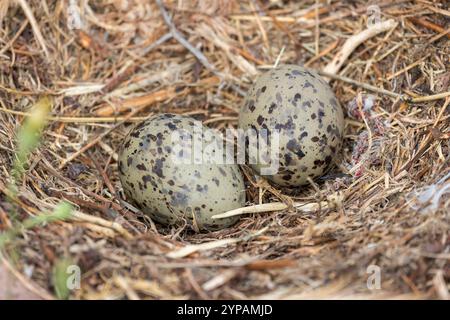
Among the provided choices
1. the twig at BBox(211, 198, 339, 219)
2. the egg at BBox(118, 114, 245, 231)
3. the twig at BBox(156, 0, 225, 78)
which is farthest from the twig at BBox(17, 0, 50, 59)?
the twig at BBox(211, 198, 339, 219)

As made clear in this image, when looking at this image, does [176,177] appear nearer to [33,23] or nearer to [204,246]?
[204,246]

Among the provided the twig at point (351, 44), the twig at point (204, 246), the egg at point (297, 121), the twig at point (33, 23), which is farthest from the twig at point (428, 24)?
the twig at point (33, 23)

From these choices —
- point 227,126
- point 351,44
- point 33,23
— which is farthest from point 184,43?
point 351,44

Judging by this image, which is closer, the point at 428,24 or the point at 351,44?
the point at 428,24

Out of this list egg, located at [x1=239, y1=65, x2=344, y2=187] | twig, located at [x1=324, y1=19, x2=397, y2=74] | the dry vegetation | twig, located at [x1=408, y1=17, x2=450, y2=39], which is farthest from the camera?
twig, located at [x1=324, y1=19, x2=397, y2=74]

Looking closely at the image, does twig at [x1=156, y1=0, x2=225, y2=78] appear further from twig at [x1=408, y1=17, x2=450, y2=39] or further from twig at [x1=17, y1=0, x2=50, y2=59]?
twig at [x1=408, y1=17, x2=450, y2=39]
